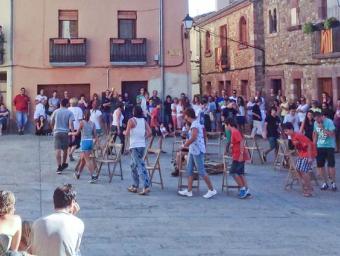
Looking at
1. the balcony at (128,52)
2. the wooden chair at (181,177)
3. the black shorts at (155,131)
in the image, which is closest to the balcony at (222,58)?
the balcony at (128,52)

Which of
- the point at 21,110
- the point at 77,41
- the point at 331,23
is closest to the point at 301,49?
the point at 331,23

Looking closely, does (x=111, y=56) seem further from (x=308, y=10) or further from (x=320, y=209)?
(x=320, y=209)

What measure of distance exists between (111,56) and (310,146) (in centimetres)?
1391

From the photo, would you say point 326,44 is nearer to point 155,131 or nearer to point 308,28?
point 308,28

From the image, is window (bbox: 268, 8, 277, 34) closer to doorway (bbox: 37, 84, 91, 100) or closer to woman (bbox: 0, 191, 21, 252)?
doorway (bbox: 37, 84, 91, 100)

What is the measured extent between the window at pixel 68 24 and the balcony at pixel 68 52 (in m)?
0.51

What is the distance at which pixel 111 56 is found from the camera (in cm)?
2381

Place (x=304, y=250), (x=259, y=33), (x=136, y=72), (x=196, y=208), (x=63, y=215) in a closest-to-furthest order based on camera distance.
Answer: (x=63, y=215) < (x=304, y=250) < (x=196, y=208) < (x=136, y=72) < (x=259, y=33)

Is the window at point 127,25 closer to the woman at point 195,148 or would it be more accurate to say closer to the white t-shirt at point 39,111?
the white t-shirt at point 39,111

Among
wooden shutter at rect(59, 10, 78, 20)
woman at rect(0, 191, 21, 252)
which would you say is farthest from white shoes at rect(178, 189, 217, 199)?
wooden shutter at rect(59, 10, 78, 20)

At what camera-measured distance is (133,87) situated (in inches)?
966

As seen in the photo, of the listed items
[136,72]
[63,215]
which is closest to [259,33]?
[136,72]

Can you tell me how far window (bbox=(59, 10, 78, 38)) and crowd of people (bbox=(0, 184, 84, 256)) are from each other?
1979 cm

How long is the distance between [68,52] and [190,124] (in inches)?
539
